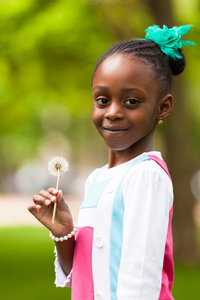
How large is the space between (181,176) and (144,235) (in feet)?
26.3

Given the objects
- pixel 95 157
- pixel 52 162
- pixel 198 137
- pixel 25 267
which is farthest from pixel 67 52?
pixel 95 157

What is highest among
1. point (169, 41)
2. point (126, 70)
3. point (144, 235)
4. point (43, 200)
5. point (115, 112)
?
point (169, 41)

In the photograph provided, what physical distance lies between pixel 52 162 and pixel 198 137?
24.3 m

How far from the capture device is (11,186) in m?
44.8

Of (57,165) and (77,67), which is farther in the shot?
(77,67)

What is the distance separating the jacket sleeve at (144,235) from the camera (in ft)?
6.02

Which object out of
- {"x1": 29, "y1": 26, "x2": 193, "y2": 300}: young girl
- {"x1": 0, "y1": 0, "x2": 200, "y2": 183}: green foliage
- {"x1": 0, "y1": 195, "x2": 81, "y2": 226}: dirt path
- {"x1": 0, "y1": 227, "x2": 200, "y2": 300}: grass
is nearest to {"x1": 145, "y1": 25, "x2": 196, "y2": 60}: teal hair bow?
{"x1": 29, "y1": 26, "x2": 193, "y2": 300}: young girl

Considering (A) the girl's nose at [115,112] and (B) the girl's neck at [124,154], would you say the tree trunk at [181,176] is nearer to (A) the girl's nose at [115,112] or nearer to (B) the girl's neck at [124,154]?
(B) the girl's neck at [124,154]

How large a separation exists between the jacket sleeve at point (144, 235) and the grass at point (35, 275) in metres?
5.21

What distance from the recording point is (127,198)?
1.95 metres

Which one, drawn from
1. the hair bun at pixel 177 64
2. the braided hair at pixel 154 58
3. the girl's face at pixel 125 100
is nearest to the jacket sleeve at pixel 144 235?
the girl's face at pixel 125 100

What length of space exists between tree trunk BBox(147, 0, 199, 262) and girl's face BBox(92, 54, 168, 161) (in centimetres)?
763

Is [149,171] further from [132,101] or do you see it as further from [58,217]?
[58,217]

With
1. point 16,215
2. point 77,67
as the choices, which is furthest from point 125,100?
point 16,215
